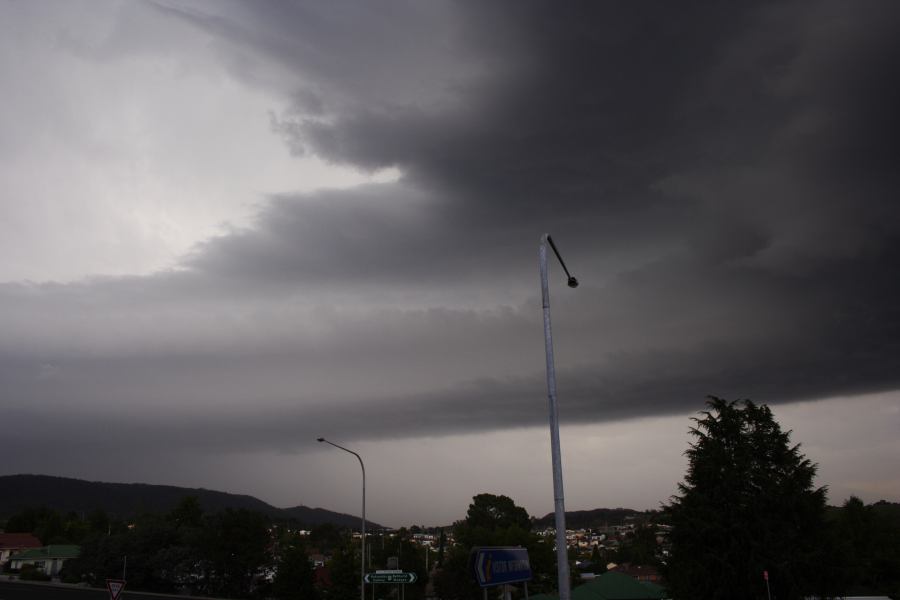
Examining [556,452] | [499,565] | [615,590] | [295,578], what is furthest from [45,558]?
[556,452]

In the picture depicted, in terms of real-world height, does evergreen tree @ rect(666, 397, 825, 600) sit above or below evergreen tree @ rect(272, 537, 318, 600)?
above

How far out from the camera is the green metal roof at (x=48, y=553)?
125m

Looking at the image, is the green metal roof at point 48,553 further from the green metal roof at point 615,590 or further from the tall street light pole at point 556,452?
the tall street light pole at point 556,452

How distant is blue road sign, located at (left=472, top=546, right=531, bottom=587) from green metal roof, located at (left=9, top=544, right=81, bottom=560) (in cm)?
13746

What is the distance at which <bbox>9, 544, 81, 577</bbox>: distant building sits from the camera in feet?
407

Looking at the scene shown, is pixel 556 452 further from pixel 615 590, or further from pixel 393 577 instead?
pixel 615 590

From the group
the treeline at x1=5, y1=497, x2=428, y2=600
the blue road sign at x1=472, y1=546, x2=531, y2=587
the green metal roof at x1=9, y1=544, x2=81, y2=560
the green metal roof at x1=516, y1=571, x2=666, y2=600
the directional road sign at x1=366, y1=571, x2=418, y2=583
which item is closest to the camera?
the blue road sign at x1=472, y1=546, x2=531, y2=587

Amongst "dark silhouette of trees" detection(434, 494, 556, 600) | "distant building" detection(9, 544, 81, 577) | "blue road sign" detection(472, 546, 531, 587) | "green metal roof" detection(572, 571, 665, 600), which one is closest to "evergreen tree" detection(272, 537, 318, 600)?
"dark silhouette of trees" detection(434, 494, 556, 600)

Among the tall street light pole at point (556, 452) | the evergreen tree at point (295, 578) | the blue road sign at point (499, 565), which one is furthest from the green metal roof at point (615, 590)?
the tall street light pole at point (556, 452)

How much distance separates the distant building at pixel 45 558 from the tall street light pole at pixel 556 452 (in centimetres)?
13767

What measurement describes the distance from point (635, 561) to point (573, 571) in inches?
3299

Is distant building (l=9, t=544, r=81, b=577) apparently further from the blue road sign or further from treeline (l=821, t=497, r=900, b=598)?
the blue road sign

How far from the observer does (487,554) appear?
1386 centimetres

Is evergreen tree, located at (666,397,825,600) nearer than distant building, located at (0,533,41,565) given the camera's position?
Yes
